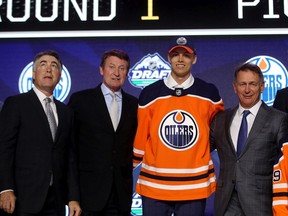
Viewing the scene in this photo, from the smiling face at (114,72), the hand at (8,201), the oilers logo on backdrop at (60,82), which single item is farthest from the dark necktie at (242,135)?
the oilers logo on backdrop at (60,82)

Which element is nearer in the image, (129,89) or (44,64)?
(44,64)

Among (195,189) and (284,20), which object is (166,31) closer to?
(284,20)

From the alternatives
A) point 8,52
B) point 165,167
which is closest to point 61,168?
point 165,167

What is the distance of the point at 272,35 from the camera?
3.16 metres

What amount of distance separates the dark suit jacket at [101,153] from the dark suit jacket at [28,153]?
0.54 feet

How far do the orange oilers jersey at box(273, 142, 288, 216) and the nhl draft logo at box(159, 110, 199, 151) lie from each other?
349 millimetres

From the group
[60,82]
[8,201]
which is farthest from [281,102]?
[60,82]

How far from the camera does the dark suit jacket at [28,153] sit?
6.17ft

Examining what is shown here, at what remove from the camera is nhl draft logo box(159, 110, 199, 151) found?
1.90 metres

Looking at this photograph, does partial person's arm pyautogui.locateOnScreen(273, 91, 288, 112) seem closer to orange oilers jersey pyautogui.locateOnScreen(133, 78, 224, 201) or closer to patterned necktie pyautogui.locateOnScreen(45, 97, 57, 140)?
orange oilers jersey pyautogui.locateOnScreen(133, 78, 224, 201)

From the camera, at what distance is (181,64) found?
6.57ft

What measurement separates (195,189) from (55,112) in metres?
0.69

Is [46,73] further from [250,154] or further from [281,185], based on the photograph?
[281,185]

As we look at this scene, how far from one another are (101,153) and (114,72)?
0.39m
